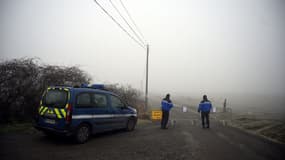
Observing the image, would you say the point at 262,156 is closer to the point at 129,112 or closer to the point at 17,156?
the point at 129,112

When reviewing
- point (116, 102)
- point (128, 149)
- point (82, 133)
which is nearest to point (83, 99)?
Answer: point (82, 133)

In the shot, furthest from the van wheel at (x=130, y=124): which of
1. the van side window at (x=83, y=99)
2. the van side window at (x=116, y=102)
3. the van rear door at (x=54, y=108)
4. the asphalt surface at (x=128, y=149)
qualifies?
the van rear door at (x=54, y=108)

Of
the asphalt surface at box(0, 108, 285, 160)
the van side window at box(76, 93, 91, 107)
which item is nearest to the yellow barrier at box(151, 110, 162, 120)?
the asphalt surface at box(0, 108, 285, 160)

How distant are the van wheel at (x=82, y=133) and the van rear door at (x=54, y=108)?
1.99 ft

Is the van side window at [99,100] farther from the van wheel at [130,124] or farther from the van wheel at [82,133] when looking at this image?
the van wheel at [130,124]

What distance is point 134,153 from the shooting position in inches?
202

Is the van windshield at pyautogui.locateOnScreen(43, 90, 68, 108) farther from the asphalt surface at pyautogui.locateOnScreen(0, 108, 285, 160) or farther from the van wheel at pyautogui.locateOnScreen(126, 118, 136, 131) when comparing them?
the van wheel at pyautogui.locateOnScreen(126, 118, 136, 131)

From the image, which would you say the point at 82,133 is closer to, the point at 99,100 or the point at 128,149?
the point at 99,100

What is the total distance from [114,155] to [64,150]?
150 centimetres

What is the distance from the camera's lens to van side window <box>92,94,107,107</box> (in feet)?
21.5

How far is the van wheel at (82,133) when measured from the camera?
577cm

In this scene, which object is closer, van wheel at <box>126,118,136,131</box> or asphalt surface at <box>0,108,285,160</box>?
asphalt surface at <box>0,108,285,160</box>

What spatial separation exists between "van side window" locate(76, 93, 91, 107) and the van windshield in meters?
0.41

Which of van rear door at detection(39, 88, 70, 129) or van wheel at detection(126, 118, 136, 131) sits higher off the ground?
van rear door at detection(39, 88, 70, 129)
